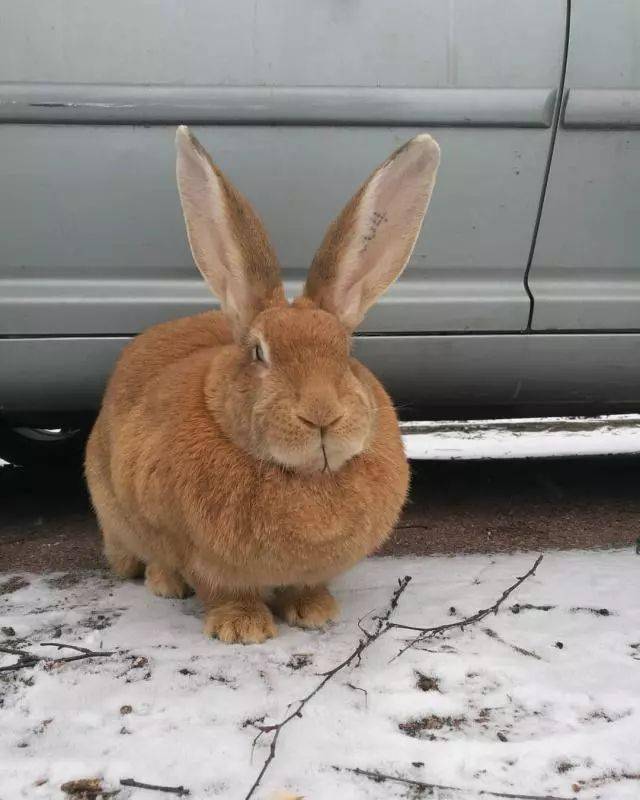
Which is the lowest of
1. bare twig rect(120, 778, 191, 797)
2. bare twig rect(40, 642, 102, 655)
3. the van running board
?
the van running board

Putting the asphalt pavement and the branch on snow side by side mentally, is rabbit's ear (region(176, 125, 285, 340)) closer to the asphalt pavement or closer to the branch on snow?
the branch on snow

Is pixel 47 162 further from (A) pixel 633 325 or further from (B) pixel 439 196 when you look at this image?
(A) pixel 633 325

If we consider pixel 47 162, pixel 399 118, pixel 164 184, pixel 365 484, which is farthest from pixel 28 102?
pixel 365 484

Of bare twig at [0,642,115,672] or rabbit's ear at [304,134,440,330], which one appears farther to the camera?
rabbit's ear at [304,134,440,330]

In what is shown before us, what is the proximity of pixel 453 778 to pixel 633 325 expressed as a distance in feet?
6.44

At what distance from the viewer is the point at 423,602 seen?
86.2 inches

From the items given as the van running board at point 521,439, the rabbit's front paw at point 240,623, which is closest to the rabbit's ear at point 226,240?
the rabbit's front paw at point 240,623

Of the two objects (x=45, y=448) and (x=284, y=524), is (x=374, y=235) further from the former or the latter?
(x=45, y=448)

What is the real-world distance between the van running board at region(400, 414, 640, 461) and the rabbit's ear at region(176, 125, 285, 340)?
217cm

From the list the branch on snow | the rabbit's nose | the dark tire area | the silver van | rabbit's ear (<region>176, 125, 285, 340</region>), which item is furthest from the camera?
the dark tire area

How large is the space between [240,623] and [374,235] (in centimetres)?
98

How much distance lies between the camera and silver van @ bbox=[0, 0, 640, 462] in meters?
2.53

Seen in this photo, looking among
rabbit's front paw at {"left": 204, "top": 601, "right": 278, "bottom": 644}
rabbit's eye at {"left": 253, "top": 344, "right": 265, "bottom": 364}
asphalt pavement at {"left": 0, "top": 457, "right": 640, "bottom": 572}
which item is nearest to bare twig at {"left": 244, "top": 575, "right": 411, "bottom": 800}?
rabbit's front paw at {"left": 204, "top": 601, "right": 278, "bottom": 644}

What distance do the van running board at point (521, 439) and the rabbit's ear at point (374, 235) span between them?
2.09 meters
